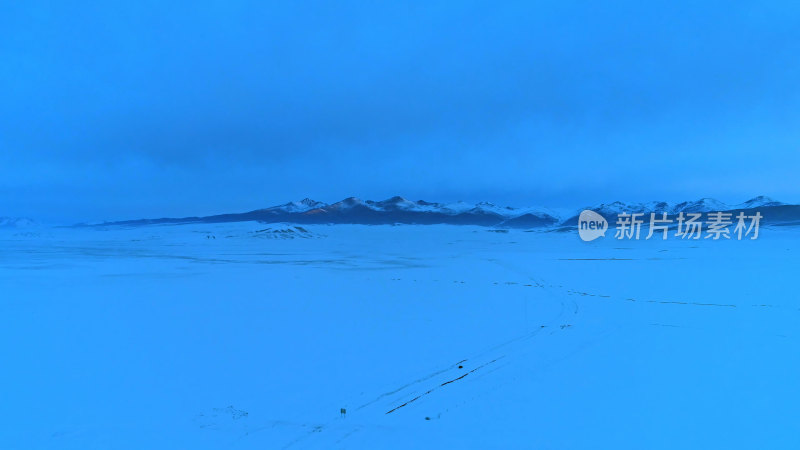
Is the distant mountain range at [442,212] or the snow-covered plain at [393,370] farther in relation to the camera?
the distant mountain range at [442,212]

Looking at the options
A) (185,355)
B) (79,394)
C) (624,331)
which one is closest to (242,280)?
(185,355)

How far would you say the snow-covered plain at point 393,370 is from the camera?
136 inches

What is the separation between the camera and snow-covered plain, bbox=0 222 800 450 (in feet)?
11.3

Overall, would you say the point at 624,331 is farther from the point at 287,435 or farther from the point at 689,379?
the point at 287,435

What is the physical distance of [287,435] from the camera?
3.38 metres

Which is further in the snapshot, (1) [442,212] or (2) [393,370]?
(1) [442,212]

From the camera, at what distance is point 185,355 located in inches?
205

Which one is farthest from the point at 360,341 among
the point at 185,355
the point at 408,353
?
the point at 185,355

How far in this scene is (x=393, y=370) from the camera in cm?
475

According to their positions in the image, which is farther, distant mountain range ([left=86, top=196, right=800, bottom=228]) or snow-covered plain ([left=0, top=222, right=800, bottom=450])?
distant mountain range ([left=86, top=196, right=800, bottom=228])

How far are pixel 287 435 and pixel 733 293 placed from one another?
35.4 ft

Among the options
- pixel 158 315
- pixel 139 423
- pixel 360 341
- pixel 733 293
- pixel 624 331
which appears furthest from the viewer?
pixel 733 293

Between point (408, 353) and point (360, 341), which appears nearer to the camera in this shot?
point (408, 353)

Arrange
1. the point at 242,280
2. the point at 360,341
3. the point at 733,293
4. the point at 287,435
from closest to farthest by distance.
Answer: the point at 287,435 → the point at 360,341 → the point at 733,293 → the point at 242,280
